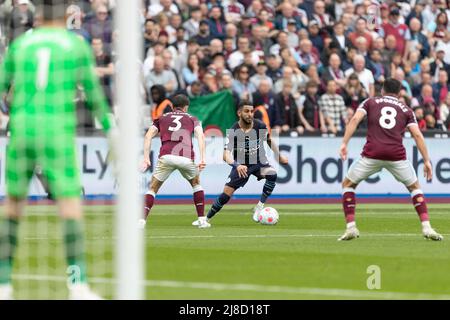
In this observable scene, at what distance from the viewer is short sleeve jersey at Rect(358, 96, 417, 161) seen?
1675cm

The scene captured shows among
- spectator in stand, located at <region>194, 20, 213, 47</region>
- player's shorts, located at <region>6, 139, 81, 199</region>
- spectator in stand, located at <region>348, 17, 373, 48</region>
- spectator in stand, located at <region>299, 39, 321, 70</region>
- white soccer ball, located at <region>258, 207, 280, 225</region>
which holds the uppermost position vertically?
spectator in stand, located at <region>348, 17, 373, 48</region>

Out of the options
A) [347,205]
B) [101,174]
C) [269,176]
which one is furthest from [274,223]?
[101,174]

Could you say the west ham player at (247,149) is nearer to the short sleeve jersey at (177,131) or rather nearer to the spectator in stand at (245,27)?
the short sleeve jersey at (177,131)

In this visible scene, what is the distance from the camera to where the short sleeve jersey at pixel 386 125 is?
16.8 meters

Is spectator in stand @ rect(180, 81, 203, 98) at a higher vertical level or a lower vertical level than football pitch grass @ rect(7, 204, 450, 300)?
higher

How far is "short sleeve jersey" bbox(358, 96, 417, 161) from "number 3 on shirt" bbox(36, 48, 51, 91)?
7.51 m

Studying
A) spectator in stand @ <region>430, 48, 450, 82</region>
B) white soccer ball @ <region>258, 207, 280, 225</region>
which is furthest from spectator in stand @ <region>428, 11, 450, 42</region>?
white soccer ball @ <region>258, 207, 280, 225</region>

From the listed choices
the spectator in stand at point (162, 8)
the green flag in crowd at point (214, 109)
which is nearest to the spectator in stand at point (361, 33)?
the green flag in crowd at point (214, 109)

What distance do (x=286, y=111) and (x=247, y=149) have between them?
6.78m

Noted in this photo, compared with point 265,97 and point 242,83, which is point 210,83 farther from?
point 265,97

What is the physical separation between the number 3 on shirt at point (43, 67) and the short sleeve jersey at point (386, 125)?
751 centimetres

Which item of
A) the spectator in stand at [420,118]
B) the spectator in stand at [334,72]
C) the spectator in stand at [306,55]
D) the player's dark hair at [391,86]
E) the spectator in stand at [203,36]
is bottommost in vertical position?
the player's dark hair at [391,86]

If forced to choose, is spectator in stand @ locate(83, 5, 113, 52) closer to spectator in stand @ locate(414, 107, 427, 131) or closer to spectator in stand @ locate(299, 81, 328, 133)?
spectator in stand @ locate(299, 81, 328, 133)

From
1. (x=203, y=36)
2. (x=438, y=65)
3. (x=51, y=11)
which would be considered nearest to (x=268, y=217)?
(x=203, y=36)
